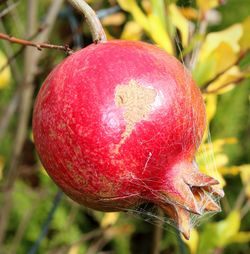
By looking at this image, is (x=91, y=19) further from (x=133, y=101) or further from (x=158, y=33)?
(x=158, y=33)

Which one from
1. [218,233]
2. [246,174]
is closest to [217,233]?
[218,233]

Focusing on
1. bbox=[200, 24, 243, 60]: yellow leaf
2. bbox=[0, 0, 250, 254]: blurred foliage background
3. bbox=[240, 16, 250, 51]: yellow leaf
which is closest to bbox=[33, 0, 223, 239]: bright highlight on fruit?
bbox=[0, 0, 250, 254]: blurred foliage background

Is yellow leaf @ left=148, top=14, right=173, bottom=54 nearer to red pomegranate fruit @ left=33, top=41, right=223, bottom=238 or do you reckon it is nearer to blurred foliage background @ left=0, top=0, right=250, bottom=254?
blurred foliage background @ left=0, top=0, right=250, bottom=254

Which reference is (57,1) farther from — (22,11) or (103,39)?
(22,11)

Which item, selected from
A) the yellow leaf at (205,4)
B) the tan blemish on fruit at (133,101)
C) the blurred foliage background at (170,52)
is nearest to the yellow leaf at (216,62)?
the blurred foliage background at (170,52)

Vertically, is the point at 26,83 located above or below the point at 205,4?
below
